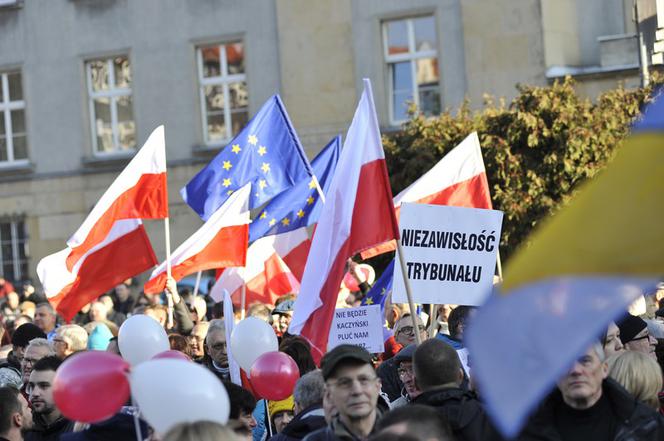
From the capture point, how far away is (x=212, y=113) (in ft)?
92.5

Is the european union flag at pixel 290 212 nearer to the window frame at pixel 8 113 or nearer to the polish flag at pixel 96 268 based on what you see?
the polish flag at pixel 96 268

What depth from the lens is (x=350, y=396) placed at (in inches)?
215

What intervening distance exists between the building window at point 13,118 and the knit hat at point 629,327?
2306 cm

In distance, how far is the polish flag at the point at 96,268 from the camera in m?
11.8

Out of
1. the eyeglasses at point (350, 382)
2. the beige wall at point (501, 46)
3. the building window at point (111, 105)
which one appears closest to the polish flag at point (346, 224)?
the eyeglasses at point (350, 382)

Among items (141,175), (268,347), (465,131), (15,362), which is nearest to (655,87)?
(465,131)

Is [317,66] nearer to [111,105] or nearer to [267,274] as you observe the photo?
[111,105]

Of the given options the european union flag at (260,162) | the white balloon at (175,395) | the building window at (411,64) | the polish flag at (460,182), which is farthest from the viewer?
the building window at (411,64)

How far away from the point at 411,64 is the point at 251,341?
19041 mm

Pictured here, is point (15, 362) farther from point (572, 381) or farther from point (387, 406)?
point (572, 381)

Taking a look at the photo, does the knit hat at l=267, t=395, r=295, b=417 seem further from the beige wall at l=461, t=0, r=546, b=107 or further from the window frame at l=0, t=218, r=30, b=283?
the window frame at l=0, t=218, r=30, b=283

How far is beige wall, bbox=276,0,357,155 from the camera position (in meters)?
26.6

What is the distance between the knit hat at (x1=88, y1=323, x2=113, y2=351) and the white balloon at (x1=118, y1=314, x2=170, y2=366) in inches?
153

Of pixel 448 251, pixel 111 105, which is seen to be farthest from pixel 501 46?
pixel 448 251
